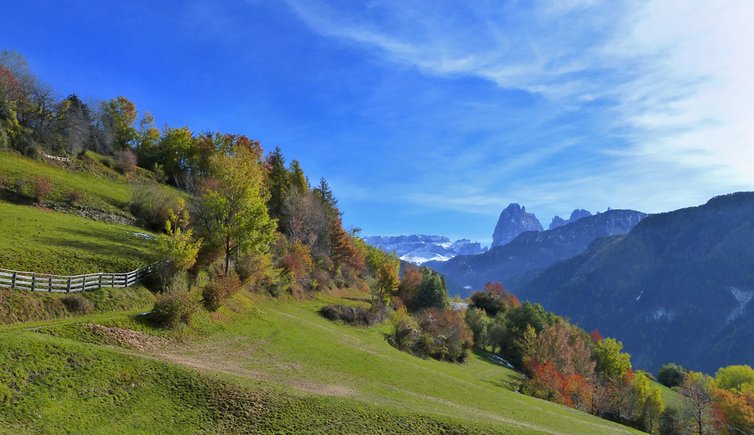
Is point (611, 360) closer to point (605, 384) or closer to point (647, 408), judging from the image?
point (605, 384)

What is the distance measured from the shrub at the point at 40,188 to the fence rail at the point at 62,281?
2472cm

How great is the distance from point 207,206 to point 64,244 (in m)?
13.1

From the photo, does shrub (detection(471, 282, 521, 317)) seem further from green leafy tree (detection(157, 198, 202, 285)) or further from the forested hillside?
green leafy tree (detection(157, 198, 202, 285))

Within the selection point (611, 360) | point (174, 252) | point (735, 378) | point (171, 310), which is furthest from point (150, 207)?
point (735, 378)

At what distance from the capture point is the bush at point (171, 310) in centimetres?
3222

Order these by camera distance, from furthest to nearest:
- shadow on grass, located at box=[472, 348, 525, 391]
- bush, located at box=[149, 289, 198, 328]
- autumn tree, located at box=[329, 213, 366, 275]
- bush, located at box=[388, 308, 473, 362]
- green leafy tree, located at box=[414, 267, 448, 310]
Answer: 1. green leafy tree, located at box=[414, 267, 448, 310]
2. autumn tree, located at box=[329, 213, 366, 275]
3. shadow on grass, located at box=[472, 348, 525, 391]
4. bush, located at box=[388, 308, 473, 362]
5. bush, located at box=[149, 289, 198, 328]

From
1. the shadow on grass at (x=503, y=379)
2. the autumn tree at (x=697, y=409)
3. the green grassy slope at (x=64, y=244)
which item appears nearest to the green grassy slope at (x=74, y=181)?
the green grassy slope at (x=64, y=244)

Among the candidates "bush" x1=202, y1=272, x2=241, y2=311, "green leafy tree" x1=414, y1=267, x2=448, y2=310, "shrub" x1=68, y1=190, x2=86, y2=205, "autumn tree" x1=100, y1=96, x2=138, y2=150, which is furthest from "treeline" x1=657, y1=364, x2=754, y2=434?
"autumn tree" x1=100, y1=96, x2=138, y2=150

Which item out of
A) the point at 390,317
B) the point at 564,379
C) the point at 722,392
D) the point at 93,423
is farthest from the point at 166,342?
the point at 722,392

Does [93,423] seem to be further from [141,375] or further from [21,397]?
[141,375]

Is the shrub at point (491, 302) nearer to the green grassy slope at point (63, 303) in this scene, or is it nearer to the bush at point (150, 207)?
the bush at point (150, 207)

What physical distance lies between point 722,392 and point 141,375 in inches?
4113

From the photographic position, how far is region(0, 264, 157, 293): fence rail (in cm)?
2897

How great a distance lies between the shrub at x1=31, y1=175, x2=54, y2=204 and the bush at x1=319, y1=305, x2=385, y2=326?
37.7 m
